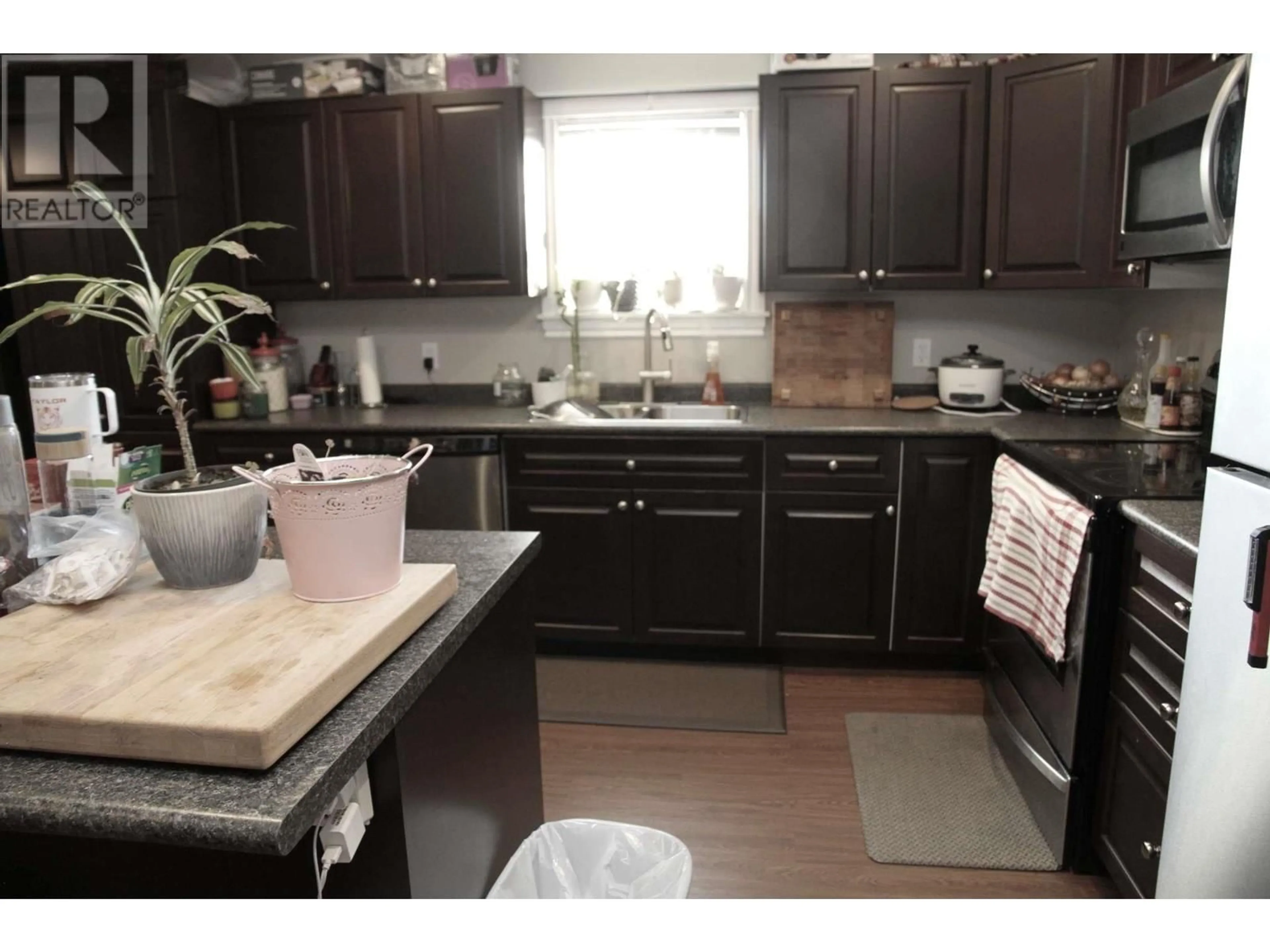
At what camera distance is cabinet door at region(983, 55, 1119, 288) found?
2637mm

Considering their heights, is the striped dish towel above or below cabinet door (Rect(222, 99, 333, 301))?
below

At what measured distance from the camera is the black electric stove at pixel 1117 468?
1.77m

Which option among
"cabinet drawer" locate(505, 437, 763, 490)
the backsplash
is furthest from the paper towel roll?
"cabinet drawer" locate(505, 437, 763, 490)

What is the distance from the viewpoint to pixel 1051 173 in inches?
108

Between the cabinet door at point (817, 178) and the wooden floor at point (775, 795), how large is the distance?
56.7 inches

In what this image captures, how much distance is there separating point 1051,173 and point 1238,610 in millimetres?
2019

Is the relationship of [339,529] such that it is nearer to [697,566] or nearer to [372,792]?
[372,792]

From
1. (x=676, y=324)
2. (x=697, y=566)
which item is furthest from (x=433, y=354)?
(x=697, y=566)

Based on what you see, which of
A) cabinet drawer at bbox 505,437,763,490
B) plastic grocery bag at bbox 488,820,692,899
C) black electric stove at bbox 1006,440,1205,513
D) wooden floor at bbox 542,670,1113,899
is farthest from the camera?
cabinet drawer at bbox 505,437,763,490

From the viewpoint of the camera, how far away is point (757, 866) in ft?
6.48

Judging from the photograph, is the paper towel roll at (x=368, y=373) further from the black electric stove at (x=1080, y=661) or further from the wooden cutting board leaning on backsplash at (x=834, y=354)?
the black electric stove at (x=1080, y=661)

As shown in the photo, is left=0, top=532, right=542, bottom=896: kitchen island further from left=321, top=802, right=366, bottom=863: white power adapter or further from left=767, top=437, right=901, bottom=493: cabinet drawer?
left=767, top=437, right=901, bottom=493: cabinet drawer

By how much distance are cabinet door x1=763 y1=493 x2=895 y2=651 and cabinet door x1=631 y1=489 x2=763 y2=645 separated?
0.06m

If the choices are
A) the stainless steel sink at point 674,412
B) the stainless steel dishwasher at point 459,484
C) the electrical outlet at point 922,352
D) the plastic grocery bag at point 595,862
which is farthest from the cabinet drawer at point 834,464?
the plastic grocery bag at point 595,862
